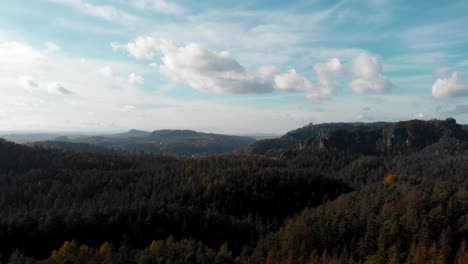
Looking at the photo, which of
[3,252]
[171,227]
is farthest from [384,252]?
[3,252]

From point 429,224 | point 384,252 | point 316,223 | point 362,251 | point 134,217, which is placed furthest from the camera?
point 134,217

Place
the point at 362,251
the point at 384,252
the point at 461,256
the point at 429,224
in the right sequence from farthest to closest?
the point at 429,224 < the point at 362,251 < the point at 384,252 < the point at 461,256

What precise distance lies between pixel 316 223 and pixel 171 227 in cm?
6135

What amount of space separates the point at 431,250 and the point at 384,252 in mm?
12675

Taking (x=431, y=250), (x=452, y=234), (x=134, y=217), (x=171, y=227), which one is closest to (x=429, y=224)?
(x=452, y=234)

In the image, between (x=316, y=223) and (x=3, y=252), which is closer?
(x=3, y=252)

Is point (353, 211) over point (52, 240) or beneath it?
over

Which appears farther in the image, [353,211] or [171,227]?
[171,227]

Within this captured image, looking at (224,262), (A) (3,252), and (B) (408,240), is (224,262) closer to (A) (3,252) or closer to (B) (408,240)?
(B) (408,240)

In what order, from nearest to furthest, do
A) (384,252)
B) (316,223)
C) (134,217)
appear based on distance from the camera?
(384,252) < (316,223) < (134,217)

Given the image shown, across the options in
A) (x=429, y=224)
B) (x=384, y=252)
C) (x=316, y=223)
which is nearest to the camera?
(x=384, y=252)

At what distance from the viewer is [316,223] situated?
488 feet

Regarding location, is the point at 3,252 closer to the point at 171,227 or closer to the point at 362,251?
the point at 171,227

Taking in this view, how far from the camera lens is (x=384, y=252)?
11694cm
